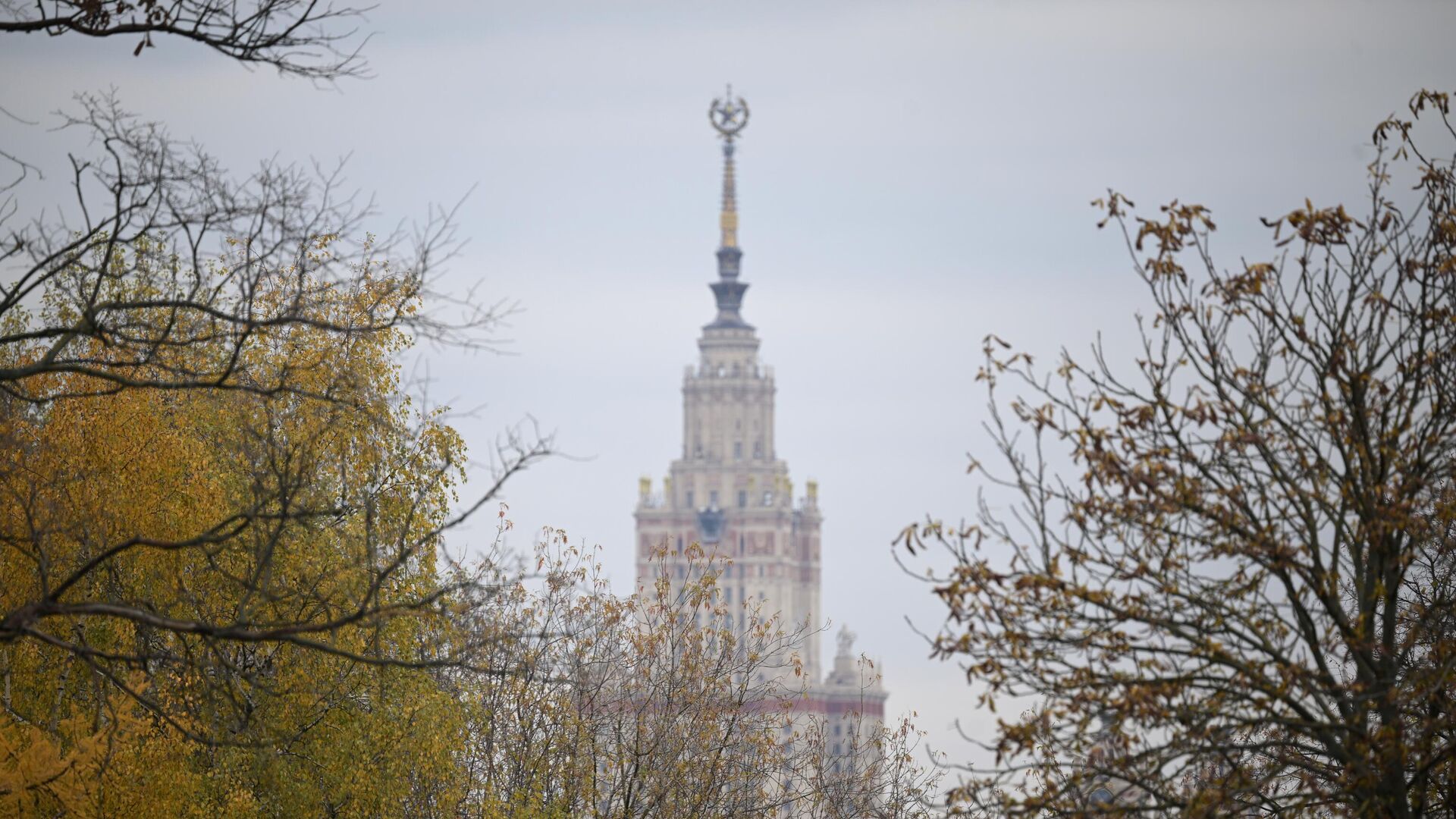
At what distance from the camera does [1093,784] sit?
16.3 meters

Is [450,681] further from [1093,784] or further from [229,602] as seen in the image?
[1093,784]

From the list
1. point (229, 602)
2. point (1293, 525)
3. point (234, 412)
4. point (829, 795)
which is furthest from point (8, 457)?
point (829, 795)

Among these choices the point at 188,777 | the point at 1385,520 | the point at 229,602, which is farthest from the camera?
the point at 229,602

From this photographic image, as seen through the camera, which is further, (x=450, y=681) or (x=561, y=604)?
(x=561, y=604)

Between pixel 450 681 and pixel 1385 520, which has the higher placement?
pixel 450 681

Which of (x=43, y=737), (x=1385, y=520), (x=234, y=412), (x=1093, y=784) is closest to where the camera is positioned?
(x=1385, y=520)

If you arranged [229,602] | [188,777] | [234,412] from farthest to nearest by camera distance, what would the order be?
1. [234,412]
2. [229,602]
3. [188,777]

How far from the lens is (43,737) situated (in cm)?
2117

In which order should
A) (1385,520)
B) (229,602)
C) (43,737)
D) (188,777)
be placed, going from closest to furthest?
(1385,520) → (43,737) → (188,777) → (229,602)

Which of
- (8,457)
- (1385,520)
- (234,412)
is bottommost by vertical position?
(1385,520)

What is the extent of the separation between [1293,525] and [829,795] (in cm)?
1970

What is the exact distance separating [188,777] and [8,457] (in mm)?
5801

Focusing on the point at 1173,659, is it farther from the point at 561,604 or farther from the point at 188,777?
the point at 561,604

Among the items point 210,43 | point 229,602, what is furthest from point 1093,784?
point 229,602
